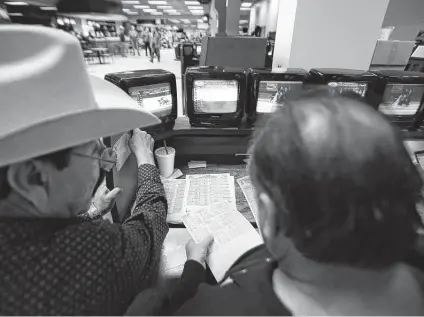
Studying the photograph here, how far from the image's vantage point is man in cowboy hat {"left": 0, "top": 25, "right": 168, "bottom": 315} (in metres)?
0.50

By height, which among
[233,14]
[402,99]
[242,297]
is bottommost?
[242,297]

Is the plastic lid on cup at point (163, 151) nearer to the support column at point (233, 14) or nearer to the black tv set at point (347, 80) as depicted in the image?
the black tv set at point (347, 80)

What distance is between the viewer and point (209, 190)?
1313 mm

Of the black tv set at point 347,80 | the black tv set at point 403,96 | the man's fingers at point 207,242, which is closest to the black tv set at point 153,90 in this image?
the man's fingers at point 207,242

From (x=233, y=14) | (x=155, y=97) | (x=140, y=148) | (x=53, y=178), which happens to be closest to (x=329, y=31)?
(x=155, y=97)

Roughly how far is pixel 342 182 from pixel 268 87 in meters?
1.14

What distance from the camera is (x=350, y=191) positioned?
36 centimetres

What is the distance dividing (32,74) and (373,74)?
5.40 ft

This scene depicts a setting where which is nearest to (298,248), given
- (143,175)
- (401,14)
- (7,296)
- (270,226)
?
(270,226)

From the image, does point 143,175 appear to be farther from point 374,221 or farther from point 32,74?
point 374,221

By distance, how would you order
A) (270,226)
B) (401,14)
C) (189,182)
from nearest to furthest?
(270,226) → (189,182) → (401,14)

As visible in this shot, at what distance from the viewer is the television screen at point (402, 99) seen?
146 cm

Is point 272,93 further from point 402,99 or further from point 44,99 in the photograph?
point 44,99

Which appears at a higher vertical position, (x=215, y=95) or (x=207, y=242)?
(x=215, y=95)
